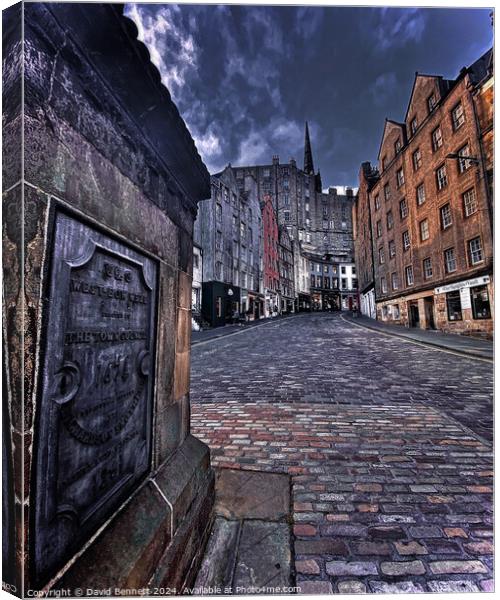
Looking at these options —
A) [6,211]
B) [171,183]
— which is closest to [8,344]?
[6,211]

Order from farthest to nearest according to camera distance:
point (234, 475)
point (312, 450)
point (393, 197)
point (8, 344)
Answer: point (393, 197)
point (312, 450)
point (234, 475)
point (8, 344)

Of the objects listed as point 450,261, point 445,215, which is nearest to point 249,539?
point 450,261

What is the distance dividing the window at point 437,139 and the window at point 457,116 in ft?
4.01

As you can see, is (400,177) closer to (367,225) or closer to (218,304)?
(367,225)

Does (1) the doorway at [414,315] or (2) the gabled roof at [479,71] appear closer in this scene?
(2) the gabled roof at [479,71]

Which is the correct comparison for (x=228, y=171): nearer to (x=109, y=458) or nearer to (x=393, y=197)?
(x=393, y=197)

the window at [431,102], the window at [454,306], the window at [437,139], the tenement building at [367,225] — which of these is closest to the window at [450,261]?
the window at [454,306]

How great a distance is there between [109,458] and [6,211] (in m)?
1.14

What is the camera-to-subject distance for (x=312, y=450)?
10.4 ft

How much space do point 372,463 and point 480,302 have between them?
15615mm

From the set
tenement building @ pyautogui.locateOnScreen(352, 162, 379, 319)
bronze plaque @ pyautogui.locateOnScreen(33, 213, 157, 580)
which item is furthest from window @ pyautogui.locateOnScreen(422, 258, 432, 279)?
bronze plaque @ pyautogui.locateOnScreen(33, 213, 157, 580)

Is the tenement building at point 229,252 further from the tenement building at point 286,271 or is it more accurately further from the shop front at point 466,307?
the shop front at point 466,307

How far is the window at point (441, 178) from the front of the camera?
17062 mm

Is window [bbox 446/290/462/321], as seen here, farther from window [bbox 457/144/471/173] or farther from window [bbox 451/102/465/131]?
window [bbox 451/102/465/131]
